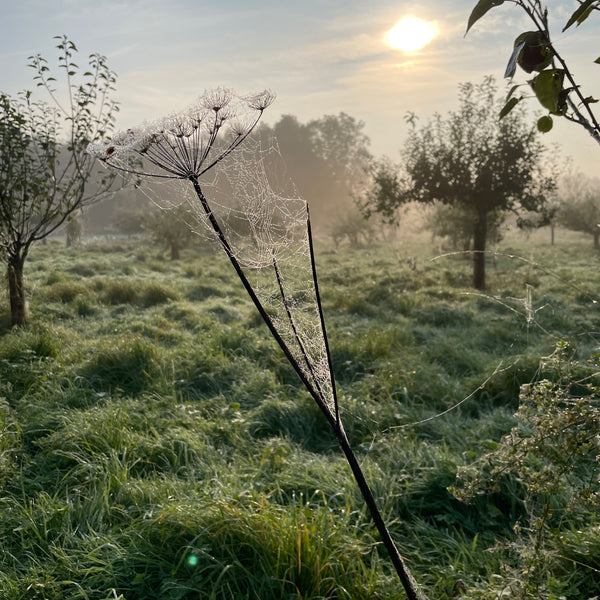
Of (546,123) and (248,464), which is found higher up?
(546,123)

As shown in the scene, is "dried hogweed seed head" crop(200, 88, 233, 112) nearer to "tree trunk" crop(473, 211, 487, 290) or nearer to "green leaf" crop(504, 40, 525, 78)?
"green leaf" crop(504, 40, 525, 78)

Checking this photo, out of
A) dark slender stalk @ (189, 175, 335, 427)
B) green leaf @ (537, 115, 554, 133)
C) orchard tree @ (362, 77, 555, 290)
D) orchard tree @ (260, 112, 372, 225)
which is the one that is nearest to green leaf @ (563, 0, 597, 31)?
green leaf @ (537, 115, 554, 133)

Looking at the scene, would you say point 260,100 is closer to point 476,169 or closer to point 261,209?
point 261,209

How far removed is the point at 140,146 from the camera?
1.26 m

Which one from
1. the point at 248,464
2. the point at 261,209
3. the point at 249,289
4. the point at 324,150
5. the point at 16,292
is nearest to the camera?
the point at 249,289

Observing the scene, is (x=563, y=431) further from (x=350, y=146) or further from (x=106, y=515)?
(x=350, y=146)

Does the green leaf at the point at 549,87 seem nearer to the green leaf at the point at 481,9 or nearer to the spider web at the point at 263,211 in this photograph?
the green leaf at the point at 481,9

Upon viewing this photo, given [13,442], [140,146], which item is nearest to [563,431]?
[140,146]

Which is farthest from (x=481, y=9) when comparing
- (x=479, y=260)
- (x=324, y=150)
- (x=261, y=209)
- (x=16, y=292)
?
(x=324, y=150)

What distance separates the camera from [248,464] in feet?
12.7

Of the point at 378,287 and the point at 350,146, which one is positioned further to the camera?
the point at 350,146

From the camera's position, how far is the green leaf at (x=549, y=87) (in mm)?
1107

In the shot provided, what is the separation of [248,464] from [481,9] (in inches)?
139

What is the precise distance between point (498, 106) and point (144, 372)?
12.4 meters
